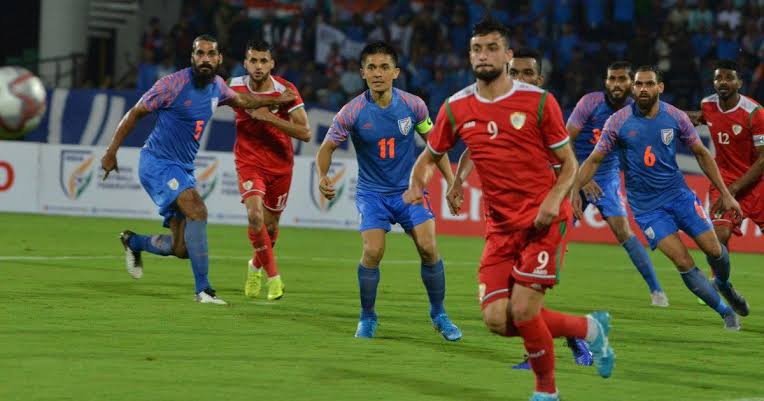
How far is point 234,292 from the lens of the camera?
12.8m

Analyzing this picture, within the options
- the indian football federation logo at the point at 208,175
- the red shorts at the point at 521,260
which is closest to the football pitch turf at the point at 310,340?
the red shorts at the point at 521,260

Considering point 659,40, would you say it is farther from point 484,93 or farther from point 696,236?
point 484,93

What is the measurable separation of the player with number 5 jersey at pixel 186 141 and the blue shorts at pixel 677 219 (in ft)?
11.5

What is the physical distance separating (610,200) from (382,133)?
3837mm

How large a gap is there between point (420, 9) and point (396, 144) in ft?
57.9

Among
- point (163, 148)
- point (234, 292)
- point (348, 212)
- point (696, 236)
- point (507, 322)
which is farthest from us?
point (348, 212)

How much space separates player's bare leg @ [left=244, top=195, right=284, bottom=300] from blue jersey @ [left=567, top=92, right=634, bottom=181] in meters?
3.09

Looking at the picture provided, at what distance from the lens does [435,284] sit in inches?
393

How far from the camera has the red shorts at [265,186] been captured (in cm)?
1266

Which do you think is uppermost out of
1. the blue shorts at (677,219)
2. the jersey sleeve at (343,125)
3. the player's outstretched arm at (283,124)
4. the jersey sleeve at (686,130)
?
the jersey sleeve at (686,130)

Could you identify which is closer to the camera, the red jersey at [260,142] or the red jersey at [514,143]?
the red jersey at [514,143]

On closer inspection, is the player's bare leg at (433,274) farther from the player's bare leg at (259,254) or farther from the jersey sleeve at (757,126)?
the jersey sleeve at (757,126)

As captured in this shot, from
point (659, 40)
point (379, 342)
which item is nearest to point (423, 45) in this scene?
point (659, 40)

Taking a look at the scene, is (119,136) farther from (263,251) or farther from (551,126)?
(551,126)
